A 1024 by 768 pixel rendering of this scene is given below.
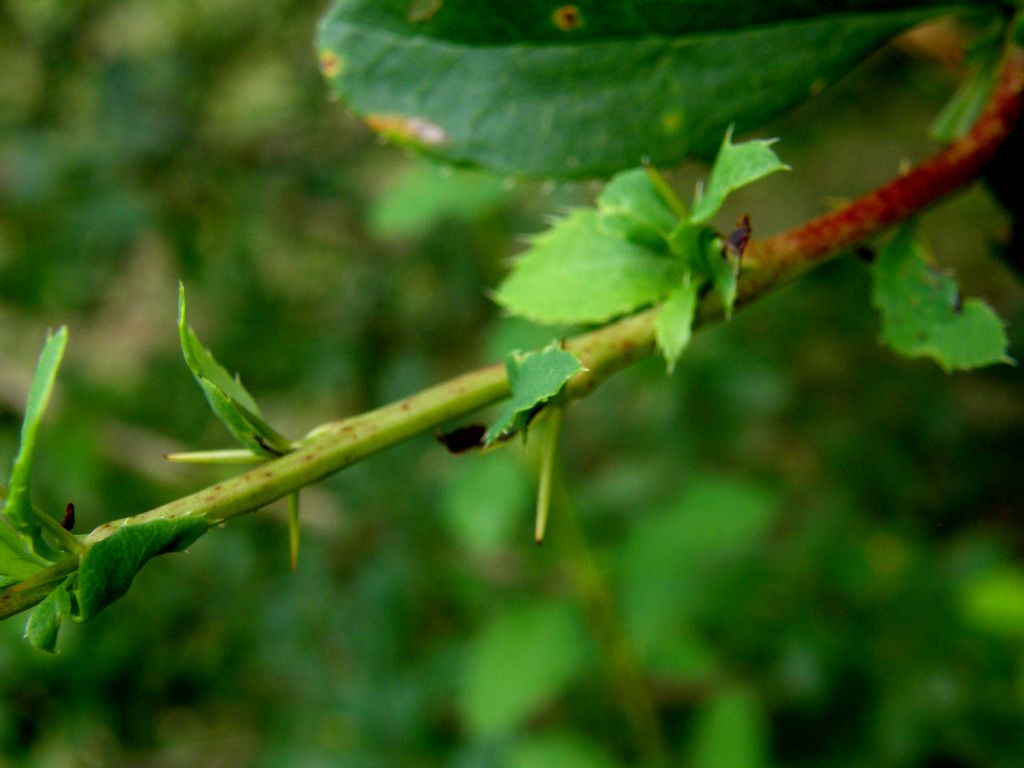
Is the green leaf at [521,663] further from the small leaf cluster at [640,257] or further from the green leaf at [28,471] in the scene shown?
the green leaf at [28,471]

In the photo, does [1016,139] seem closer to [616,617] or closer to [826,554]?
[616,617]

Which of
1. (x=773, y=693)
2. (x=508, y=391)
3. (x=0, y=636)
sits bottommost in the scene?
(x=773, y=693)

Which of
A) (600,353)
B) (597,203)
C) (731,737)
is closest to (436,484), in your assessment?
(731,737)

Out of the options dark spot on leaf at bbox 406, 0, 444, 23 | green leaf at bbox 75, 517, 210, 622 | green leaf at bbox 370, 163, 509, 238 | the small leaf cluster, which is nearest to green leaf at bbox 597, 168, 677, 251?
the small leaf cluster

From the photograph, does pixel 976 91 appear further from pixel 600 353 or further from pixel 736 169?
pixel 600 353

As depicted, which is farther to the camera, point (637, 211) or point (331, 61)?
point (331, 61)

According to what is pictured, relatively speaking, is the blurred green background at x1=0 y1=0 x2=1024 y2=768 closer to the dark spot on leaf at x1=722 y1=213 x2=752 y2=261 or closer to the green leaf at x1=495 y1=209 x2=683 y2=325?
the green leaf at x1=495 y1=209 x2=683 y2=325

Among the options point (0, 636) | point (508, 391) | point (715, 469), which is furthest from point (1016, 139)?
point (715, 469)

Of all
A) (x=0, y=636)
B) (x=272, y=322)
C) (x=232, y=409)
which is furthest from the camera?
(x=272, y=322)
